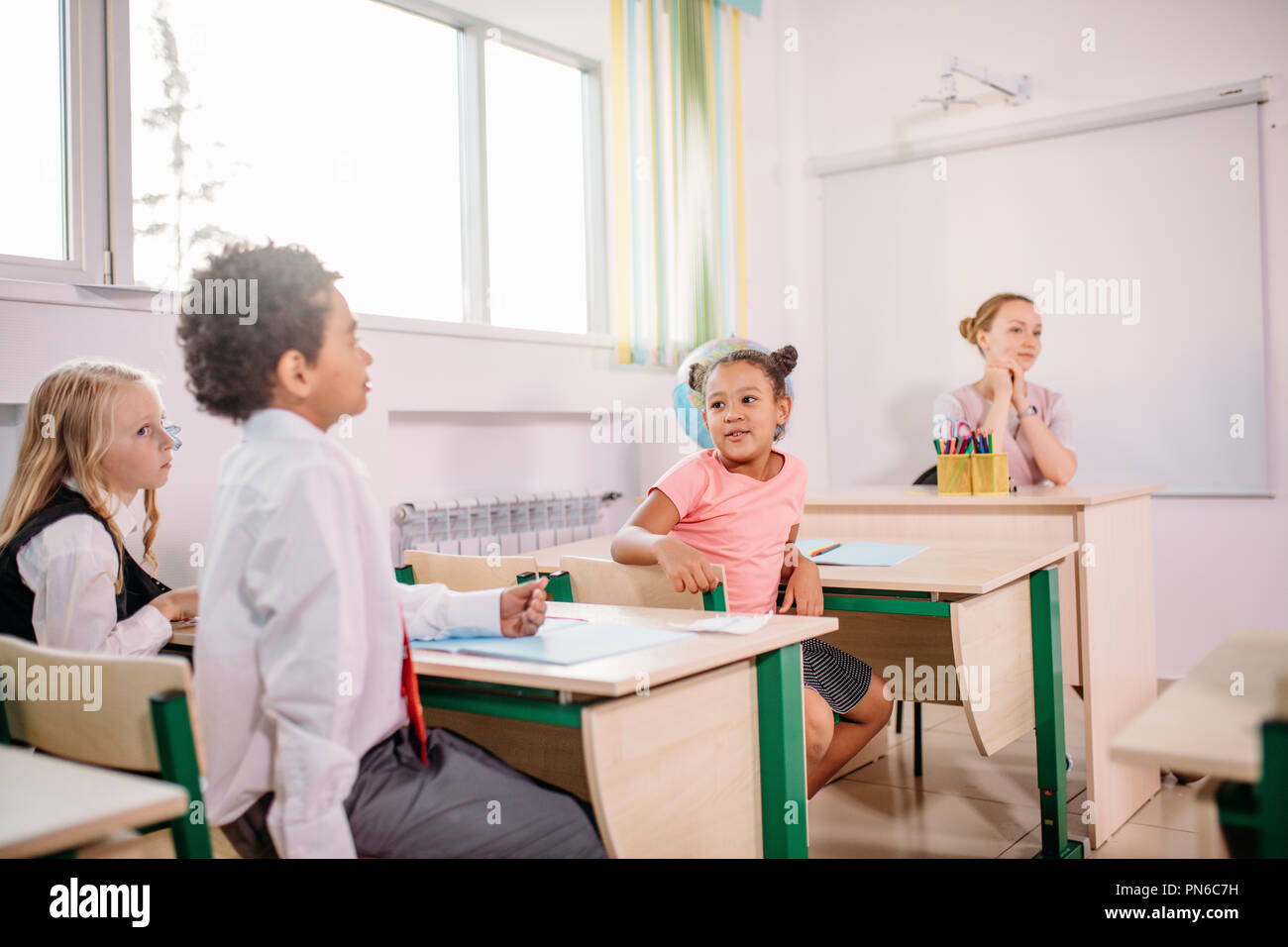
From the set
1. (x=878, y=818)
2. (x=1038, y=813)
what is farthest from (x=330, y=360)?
(x=1038, y=813)

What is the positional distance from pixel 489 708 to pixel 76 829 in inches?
24.9

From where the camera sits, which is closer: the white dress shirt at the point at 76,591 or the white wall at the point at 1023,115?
the white dress shirt at the point at 76,591

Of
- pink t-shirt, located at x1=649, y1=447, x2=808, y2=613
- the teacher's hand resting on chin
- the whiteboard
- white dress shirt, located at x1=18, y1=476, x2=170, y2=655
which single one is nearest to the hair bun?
pink t-shirt, located at x1=649, y1=447, x2=808, y2=613

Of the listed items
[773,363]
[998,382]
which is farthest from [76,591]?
[998,382]

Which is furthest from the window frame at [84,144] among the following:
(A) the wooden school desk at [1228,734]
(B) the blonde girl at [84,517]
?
(A) the wooden school desk at [1228,734]

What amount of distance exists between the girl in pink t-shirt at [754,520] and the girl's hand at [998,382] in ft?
4.64

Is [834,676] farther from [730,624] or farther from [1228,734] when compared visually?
[1228,734]

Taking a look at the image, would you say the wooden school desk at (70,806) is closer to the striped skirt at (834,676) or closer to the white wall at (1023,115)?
the striped skirt at (834,676)

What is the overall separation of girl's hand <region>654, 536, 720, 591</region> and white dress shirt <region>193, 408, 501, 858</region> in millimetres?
645

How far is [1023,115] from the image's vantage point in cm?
435

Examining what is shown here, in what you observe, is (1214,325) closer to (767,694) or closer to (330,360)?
(767,694)

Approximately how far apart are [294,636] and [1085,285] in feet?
12.7

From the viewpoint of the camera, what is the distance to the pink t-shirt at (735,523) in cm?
224
